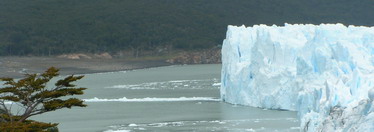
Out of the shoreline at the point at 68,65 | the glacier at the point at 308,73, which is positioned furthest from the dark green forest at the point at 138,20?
the glacier at the point at 308,73

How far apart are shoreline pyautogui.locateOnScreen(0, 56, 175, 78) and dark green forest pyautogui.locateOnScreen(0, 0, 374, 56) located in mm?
4797

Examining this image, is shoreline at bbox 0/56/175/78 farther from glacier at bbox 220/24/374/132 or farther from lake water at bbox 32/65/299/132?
glacier at bbox 220/24/374/132

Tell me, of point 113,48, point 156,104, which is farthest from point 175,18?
point 156,104

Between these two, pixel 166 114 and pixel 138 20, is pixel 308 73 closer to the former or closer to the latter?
pixel 166 114

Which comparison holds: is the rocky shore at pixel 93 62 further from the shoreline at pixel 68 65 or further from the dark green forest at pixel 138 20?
the dark green forest at pixel 138 20

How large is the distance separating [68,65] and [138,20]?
26987mm

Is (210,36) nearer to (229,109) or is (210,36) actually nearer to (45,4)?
(45,4)

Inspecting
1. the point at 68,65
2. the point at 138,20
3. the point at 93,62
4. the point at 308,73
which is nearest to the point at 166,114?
the point at 308,73

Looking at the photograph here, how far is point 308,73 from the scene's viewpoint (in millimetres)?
25078

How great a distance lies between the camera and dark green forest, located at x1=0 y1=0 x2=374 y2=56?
267 feet

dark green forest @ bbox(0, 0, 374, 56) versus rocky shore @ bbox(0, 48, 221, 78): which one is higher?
dark green forest @ bbox(0, 0, 374, 56)

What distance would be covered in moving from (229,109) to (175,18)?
6522cm

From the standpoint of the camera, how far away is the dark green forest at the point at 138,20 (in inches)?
3201

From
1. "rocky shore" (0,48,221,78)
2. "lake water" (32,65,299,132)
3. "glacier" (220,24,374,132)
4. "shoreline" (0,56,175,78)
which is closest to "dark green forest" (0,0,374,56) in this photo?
"rocky shore" (0,48,221,78)
